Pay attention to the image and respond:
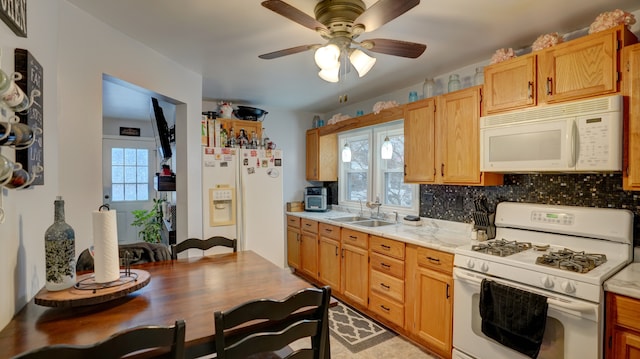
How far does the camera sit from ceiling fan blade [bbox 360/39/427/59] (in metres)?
1.69

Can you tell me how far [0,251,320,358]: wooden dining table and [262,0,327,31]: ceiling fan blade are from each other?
1279mm

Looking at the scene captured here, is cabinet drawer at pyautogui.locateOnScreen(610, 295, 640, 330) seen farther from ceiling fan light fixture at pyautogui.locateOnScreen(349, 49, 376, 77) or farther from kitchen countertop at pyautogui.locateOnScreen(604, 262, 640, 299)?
ceiling fan light fixture at pyautogui.locateOnScreen(349, 49, 376, 77)

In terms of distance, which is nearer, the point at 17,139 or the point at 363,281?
the point at 17,139

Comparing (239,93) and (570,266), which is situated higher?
(239,93)

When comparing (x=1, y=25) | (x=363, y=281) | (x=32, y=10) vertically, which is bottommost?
(x=363, y=281)

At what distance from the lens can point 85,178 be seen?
77.4 inches

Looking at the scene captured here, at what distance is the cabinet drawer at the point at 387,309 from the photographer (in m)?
2.64

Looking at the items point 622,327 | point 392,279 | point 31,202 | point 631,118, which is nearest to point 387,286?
point 392,279

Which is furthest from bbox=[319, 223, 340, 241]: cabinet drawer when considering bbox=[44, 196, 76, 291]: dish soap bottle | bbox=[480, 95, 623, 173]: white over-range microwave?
bbox=[44, 196, 76, 291]: dish soap bottle

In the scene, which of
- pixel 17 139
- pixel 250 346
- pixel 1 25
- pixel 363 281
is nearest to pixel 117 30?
pixel 1 25

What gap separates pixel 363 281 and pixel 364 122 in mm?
1760

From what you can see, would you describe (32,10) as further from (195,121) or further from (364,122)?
(364,122)

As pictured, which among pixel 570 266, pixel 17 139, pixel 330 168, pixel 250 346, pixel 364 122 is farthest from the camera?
pixel 330 168

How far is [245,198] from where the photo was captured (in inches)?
144
